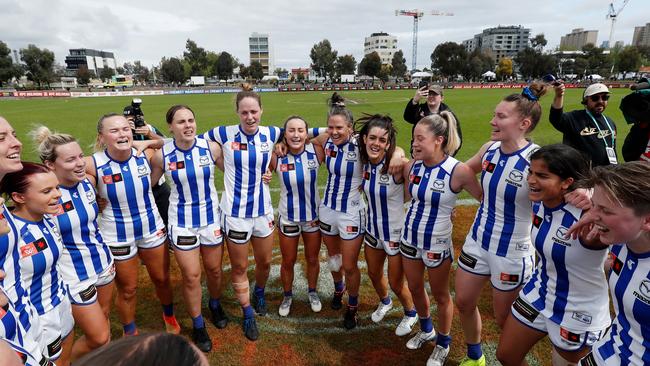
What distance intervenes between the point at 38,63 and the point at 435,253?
8124 cm

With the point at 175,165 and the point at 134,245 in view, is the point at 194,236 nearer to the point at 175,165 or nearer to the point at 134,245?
the point at 134,245

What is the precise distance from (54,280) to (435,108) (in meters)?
6.10

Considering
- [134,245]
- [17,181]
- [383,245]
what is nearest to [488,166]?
[383,245]

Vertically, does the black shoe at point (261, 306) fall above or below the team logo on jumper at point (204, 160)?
below

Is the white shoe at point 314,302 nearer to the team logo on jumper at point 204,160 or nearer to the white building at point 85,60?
the team logo on jumper at point 204,160

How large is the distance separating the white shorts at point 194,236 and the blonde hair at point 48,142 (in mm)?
1272

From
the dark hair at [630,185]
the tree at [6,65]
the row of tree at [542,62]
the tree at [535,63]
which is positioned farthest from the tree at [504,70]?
the tree at [6,65]

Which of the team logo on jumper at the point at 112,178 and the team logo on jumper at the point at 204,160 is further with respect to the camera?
the team logo on jumper at the point at 204,160

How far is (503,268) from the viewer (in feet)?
10.5

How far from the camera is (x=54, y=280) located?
Result: 2822 millimetres

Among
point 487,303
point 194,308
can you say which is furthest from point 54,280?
point 487,303

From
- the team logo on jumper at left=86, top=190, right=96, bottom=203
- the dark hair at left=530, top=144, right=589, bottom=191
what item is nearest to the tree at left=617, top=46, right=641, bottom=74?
the dark hair at left=530, top=144, right=589, bottom=191

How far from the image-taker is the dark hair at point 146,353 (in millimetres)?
849

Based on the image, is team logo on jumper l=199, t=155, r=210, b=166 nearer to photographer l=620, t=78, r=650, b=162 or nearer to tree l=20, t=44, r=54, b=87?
photographer l=620, t=78, r=650, b=162
